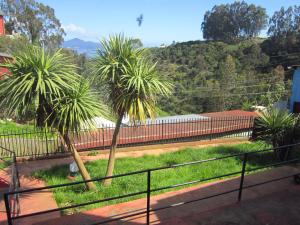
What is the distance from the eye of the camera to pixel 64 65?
681 centimetres

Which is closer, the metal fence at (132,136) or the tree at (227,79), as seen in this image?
the metal fence at (132,136)

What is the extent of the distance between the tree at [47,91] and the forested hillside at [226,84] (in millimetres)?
29593

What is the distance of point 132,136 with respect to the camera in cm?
1384

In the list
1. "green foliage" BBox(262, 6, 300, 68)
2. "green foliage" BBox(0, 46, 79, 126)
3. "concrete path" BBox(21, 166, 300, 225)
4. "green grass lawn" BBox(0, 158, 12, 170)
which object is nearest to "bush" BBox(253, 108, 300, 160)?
"concrete path" BBox(21, 166, 300, 225)

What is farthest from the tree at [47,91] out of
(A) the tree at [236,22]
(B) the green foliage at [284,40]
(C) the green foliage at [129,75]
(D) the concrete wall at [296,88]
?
(A) the tree at [236,22]

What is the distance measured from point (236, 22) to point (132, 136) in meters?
110

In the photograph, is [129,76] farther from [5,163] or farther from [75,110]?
[5,163]

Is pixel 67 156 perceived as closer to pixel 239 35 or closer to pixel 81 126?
pixel 81 126

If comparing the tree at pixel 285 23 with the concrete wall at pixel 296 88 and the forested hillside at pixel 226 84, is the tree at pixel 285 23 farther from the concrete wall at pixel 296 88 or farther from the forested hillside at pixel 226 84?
the concrete wall at pixel 296 88

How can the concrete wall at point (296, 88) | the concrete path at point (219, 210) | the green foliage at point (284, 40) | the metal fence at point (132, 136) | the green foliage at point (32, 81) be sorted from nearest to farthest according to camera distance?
the concrete path at point (219, 210) < the green foliage at point (32, 81) < the metal fence at point (132, 136) < the concrete wall at point (296, 88) < the green foliage at point (284, 40)

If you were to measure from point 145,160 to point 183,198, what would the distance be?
193 inches

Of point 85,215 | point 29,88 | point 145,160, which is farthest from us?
point 145,160

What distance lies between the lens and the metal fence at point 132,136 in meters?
11.3

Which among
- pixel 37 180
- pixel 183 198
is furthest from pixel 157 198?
pixel 37 180
